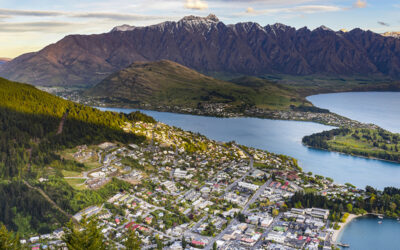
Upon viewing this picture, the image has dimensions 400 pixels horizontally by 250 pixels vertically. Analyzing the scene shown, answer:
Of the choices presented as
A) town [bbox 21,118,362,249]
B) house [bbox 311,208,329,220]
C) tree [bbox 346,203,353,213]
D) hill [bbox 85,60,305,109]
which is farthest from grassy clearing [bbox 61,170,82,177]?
hill [bbox 85,60,305,109]

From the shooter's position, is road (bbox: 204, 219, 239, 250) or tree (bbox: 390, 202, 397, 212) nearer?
road (bbox: 204, 219, 239, 250)

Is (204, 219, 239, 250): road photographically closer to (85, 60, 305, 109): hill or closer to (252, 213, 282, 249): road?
(252, 213, 282, 249): road

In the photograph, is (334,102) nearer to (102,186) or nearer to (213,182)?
(213,182)

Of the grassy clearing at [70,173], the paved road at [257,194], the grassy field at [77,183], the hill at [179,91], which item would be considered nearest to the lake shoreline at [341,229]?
the paved road at [257,194]

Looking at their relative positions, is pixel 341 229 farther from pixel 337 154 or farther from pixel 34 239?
pixel 337 154

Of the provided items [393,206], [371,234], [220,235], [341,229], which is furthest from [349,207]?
[220,235]

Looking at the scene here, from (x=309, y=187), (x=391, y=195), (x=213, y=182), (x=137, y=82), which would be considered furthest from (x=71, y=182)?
(x=137, y=82)
